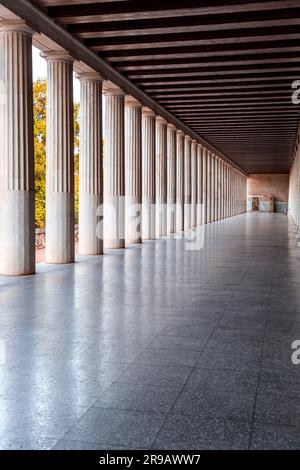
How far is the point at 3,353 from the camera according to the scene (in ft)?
22.2

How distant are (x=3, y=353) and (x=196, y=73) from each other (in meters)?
18.7

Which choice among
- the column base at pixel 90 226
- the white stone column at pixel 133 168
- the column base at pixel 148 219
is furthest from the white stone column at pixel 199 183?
the column base at pixel 90 226

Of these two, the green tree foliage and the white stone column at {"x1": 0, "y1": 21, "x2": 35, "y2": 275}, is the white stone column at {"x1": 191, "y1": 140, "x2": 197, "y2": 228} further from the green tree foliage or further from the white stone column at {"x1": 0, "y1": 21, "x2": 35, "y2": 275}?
the white stone column at {"x1": 0, "y1": 21, "x2": 35, "y2": 275}

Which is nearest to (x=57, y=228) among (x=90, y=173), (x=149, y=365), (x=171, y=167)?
(x=90, y=173)

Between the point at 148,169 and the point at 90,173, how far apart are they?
9997 millimetres

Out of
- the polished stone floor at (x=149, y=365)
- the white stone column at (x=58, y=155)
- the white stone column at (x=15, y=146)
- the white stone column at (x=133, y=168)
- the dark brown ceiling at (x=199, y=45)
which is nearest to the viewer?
the polished stone floor at (x=149, y=365)

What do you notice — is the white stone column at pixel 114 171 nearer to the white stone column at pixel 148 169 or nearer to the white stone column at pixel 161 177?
the white stone column at pixel 148 169

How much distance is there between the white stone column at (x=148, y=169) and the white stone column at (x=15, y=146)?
15065 mm

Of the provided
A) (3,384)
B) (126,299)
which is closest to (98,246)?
(126,299)

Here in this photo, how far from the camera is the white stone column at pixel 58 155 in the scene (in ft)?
57.0

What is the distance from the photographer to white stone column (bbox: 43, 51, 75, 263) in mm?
17386

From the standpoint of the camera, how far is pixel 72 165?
58.5 feet

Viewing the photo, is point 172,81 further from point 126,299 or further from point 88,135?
point 126,299

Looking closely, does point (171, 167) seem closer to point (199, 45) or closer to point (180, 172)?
point (180, 172)
